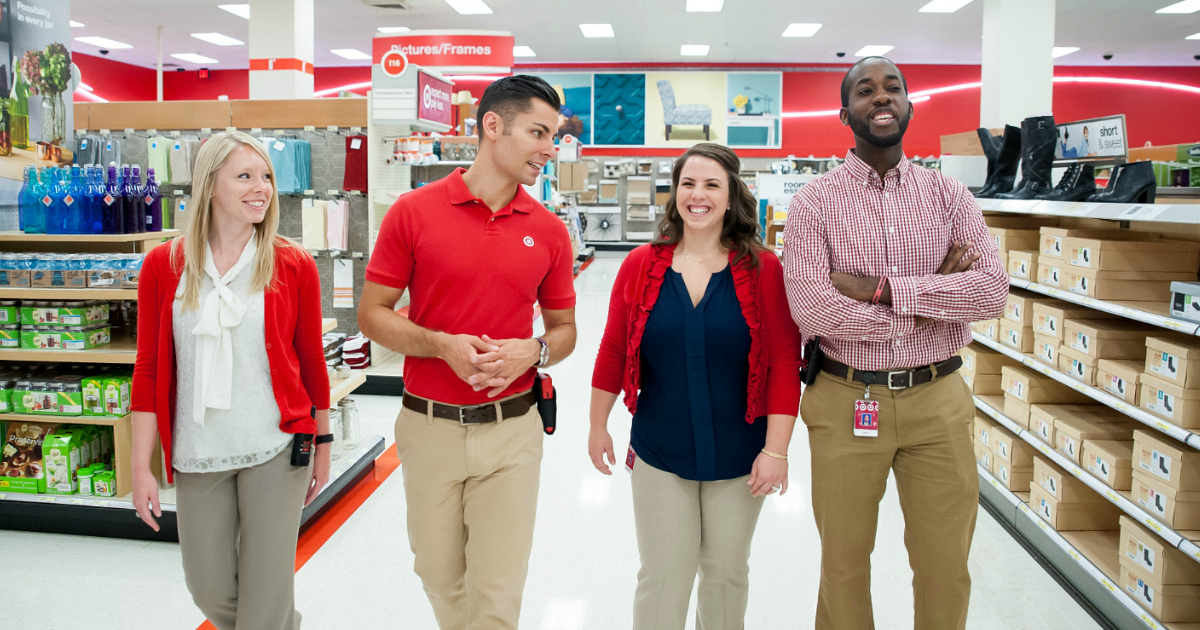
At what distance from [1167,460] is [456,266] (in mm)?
2287

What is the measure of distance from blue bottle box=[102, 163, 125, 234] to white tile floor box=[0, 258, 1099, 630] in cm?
134

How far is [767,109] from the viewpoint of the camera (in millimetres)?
17078

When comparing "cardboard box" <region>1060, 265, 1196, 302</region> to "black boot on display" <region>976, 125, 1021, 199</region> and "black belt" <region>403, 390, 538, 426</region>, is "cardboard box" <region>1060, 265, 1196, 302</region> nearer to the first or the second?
"black boot on display" <region>976, 125, 1021, 199</region>

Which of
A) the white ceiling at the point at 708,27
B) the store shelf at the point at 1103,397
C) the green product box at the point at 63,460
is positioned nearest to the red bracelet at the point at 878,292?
the store shelf at the point at 1103,397

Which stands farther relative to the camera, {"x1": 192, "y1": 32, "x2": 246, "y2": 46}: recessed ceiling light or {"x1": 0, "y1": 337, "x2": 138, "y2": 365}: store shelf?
{"x1": 192, "y1": 32, "x2": 246, "y2": 46}: recessed ceiling light

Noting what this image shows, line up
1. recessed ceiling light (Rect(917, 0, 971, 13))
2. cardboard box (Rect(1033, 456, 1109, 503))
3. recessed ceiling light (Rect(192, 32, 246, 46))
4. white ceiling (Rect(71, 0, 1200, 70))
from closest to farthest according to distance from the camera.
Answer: cardboard box (Rect(1033, 456, 1109, 503)) → recessed ceiling light (Rect(917, 0, 971, 13)) → white ceiling (Rect(71, 0, 1200, 70)) → recessed ceiling light (Rect(192, 32, 246, 46))

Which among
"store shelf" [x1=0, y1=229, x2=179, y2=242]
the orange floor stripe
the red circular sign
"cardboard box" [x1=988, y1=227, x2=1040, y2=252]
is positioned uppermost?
the red circular sign

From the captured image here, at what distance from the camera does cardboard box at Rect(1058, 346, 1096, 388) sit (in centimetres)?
298

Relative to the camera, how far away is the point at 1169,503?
2.44 meters

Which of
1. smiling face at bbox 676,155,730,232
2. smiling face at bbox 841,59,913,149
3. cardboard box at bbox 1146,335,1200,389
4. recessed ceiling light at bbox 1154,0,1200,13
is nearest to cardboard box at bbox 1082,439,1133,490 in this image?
cardboard box at bbox 1146,335,1200,389

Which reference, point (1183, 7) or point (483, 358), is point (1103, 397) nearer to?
point (483, 358)

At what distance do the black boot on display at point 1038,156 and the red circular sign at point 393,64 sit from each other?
4.04 meters

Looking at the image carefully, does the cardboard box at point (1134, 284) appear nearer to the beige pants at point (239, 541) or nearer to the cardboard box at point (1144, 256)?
the cardboard box at point (1144, 256)

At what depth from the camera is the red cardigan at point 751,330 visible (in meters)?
1.93
